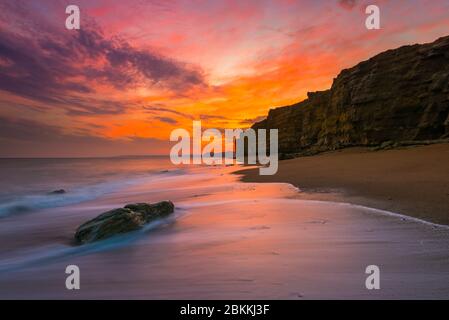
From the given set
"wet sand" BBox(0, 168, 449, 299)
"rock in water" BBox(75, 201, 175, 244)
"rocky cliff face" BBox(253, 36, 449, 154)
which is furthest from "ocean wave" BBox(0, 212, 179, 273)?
"rocky cliff face" BBox(253, 36, 449, 154)

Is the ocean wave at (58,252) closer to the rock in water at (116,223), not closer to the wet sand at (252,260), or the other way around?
the wet sand at (252,260)

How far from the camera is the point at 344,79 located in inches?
1380

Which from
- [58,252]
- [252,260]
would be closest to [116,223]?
[58,252]

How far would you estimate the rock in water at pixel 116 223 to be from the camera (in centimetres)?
590

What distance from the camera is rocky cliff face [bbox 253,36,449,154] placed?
81.6 feet

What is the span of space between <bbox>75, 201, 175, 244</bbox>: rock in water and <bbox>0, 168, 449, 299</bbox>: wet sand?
28 cm

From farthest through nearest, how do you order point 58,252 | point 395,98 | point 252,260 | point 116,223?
point 395,98 < point 116,223 < point 58,252 < point 252,260

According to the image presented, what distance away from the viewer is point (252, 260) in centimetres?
391

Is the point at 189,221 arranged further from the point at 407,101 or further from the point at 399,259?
the point at 407,101

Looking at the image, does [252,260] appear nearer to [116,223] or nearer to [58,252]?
[116,223]

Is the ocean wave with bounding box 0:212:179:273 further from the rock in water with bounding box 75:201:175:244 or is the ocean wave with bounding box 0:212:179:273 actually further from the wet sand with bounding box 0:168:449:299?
the rock in water with bounding box 75:201:175:244

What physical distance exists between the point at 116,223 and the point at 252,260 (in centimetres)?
349
